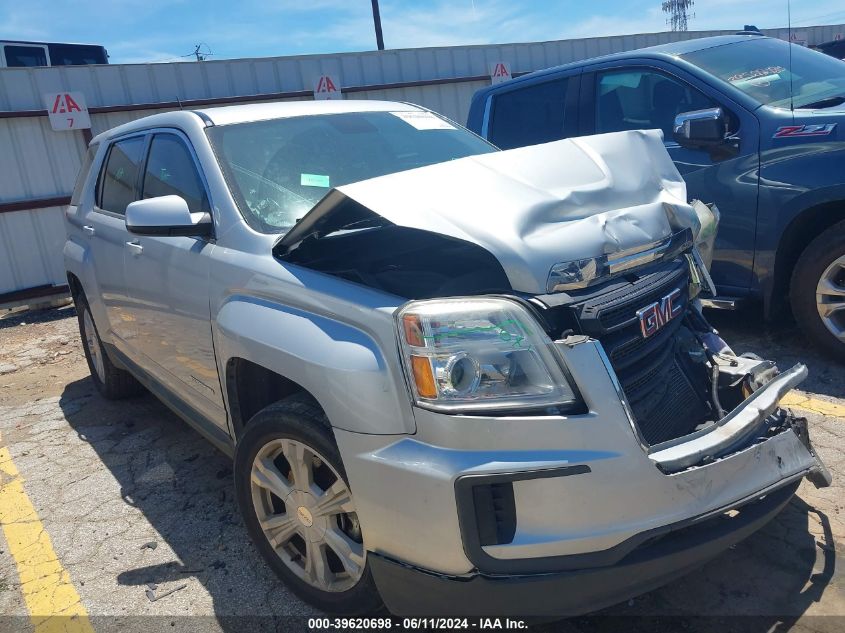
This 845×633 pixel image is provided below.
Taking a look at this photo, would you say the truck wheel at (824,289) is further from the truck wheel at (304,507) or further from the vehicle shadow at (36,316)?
the vehicle shadow at (36,316)

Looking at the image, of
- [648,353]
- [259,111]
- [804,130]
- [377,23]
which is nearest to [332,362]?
[648,353]

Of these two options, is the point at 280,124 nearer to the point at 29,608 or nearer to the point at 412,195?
the point at 412,195

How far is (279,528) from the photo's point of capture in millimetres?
2463

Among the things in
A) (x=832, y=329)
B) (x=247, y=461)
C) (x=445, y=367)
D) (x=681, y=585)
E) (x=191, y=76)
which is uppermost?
(x=191, y=76)

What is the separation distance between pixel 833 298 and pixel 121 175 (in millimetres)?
4147

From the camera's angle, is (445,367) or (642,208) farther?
(642,208)

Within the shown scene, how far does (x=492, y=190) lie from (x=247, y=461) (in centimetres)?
128

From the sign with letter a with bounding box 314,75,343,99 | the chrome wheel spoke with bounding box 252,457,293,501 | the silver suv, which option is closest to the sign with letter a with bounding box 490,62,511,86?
the sign with letter a with bounding box 314,75,343,99

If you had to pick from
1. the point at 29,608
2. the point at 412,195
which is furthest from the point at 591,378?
the point at 29,608

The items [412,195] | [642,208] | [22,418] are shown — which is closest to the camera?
[412,195]

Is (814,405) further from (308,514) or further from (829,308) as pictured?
(308,514)

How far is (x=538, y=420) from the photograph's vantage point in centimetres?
178

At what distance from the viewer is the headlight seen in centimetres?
183

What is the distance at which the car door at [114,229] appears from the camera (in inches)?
145
